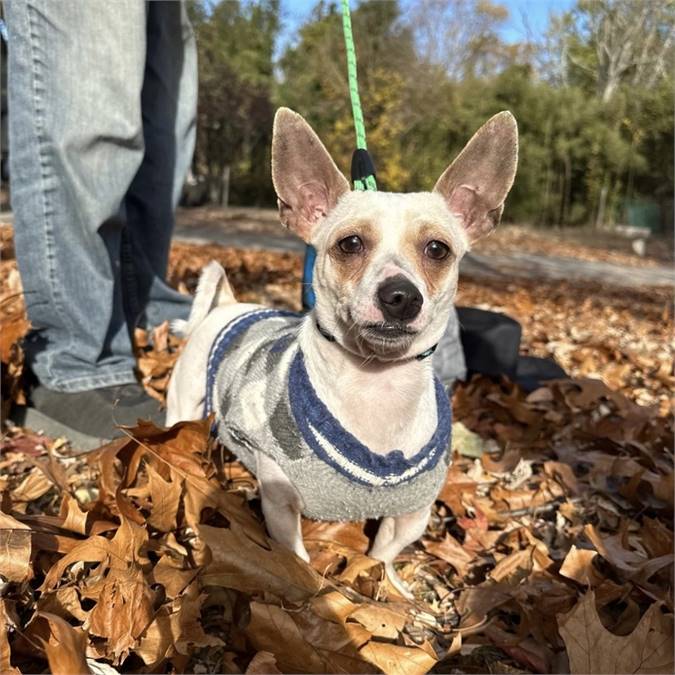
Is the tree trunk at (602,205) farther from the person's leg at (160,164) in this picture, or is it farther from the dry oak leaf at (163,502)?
the dry oak leaf at (163,502)

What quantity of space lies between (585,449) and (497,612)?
1148 mm

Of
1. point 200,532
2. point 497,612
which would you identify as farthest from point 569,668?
point 200,532

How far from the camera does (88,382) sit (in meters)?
2.51

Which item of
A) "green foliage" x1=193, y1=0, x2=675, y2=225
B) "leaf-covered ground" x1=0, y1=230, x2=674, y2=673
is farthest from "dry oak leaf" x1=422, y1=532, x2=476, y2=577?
"green foliage" x1=193, y1=0, x2=675, y2=225

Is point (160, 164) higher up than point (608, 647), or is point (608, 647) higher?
point (160, 164)

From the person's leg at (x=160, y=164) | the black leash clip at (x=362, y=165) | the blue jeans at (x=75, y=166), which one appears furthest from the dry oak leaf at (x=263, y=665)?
the person's leg at (x=160, y=164)

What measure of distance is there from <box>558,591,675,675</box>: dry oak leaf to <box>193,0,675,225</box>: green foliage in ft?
56.0

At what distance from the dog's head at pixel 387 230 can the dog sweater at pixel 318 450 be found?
217 mm

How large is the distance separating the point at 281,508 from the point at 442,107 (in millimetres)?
20968

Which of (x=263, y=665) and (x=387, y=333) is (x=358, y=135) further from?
(x=263, y=665)

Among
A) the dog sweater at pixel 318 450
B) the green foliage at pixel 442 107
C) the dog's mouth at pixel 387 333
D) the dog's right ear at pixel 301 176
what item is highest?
the green foliage at pixel 442 107

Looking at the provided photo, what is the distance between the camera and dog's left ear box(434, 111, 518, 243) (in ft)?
6.02

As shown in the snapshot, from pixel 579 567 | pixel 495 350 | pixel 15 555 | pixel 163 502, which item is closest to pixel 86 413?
pixel 163 502

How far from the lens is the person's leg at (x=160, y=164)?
9.87 ft
